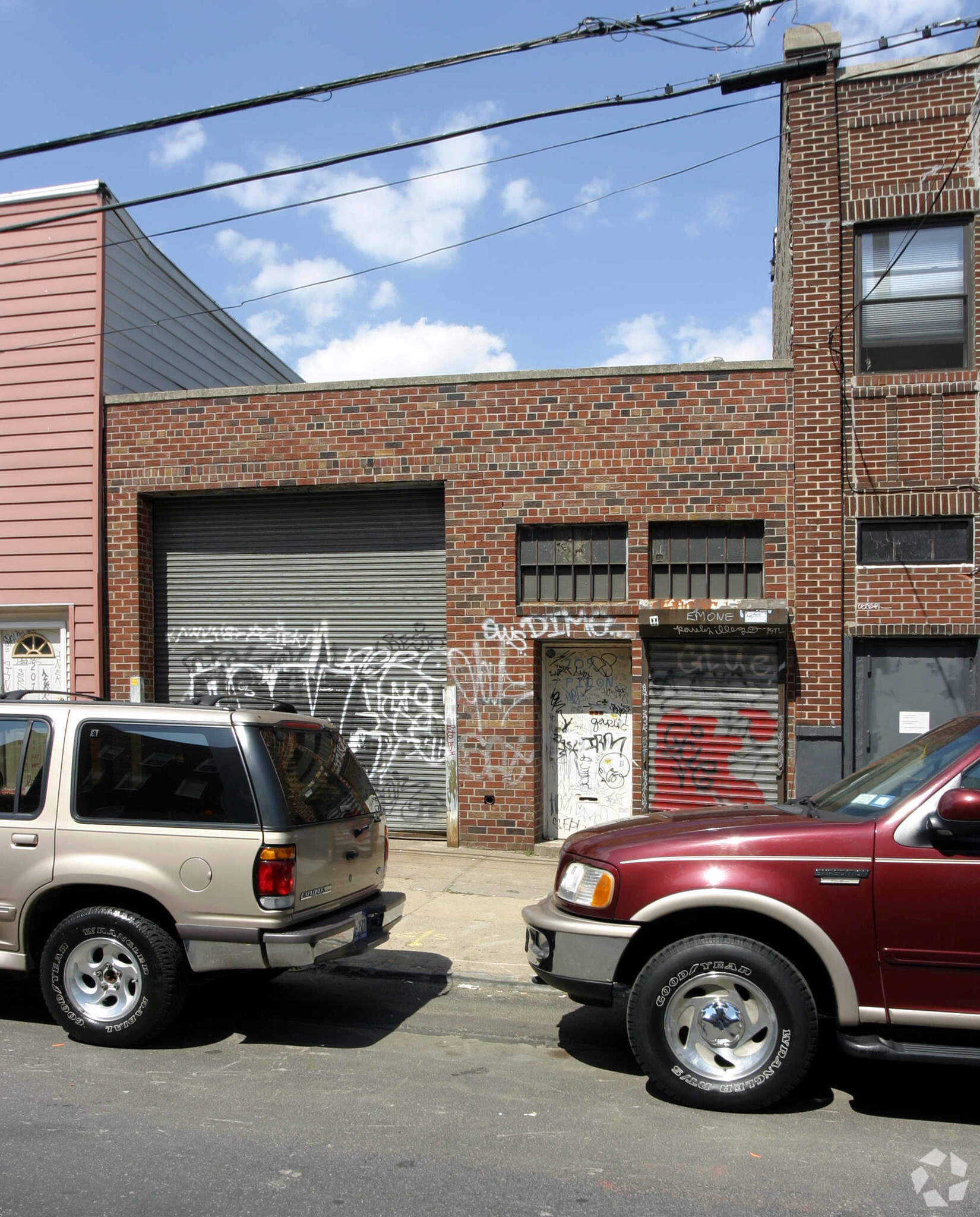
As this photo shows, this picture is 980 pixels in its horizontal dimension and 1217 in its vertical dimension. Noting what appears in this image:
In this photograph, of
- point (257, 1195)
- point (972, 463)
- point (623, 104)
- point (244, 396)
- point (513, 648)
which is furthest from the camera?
point (244, 396)

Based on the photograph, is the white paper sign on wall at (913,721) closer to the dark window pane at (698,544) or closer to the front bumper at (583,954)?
the dark window pane at (698,544)

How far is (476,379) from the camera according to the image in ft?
35.9

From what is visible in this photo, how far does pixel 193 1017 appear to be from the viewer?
19.8 feet

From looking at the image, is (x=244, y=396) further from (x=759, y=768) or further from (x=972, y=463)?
(x=972, y=463)

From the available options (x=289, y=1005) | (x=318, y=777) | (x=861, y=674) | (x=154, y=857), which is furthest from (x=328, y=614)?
(x=154, y=857)

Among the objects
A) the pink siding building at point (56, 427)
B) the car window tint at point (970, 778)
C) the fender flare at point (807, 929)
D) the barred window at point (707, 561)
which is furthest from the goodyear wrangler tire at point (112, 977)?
the pink siding building at point (56, 427)

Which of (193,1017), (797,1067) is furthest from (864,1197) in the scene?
(193,1017)

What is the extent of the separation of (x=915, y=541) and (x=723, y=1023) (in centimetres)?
670

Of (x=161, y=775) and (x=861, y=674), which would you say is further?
(x=861, y=674)

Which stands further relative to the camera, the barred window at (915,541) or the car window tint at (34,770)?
the barred window at (915,541)

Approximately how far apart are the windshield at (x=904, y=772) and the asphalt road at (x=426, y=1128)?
4.42 ft

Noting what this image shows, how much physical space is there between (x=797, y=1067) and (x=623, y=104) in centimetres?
681

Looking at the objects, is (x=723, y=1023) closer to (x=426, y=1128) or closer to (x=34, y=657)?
(x=426, y=1128)

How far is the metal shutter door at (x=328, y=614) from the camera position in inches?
443
